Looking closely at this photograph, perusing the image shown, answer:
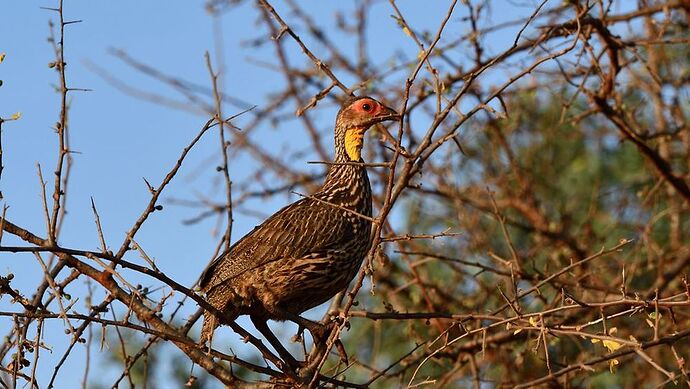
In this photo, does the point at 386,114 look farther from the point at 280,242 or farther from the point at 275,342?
the point at 275,342

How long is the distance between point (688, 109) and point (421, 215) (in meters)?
2.93

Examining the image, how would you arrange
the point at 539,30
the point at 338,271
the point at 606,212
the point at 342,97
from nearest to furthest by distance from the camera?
the point at 338,271 → the point at 539,30 → the point at 342,97 → the point at 606,212

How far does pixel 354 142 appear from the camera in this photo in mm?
6566

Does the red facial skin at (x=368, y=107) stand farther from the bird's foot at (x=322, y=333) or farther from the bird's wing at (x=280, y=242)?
the bird's foot at (x=322, y=333)

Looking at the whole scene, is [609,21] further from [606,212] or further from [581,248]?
[606,212]

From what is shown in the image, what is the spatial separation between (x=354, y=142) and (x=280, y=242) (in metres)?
1.01

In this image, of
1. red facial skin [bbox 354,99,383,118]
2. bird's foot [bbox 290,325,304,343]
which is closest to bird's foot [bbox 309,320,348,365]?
bird's foot [bbox 290,325,304,343]

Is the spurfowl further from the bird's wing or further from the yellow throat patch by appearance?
the yellow throat patch

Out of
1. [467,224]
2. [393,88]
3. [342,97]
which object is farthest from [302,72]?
[467,224]

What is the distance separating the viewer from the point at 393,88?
784cm

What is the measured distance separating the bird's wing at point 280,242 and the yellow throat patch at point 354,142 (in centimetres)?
67

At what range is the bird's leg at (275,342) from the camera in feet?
17.7

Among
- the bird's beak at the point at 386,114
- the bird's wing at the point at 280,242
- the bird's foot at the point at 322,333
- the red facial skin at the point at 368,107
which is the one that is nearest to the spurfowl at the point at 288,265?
the bird's wing at the point at 280,242

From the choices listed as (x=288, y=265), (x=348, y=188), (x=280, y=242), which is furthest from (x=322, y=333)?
(x=348, y=188)
